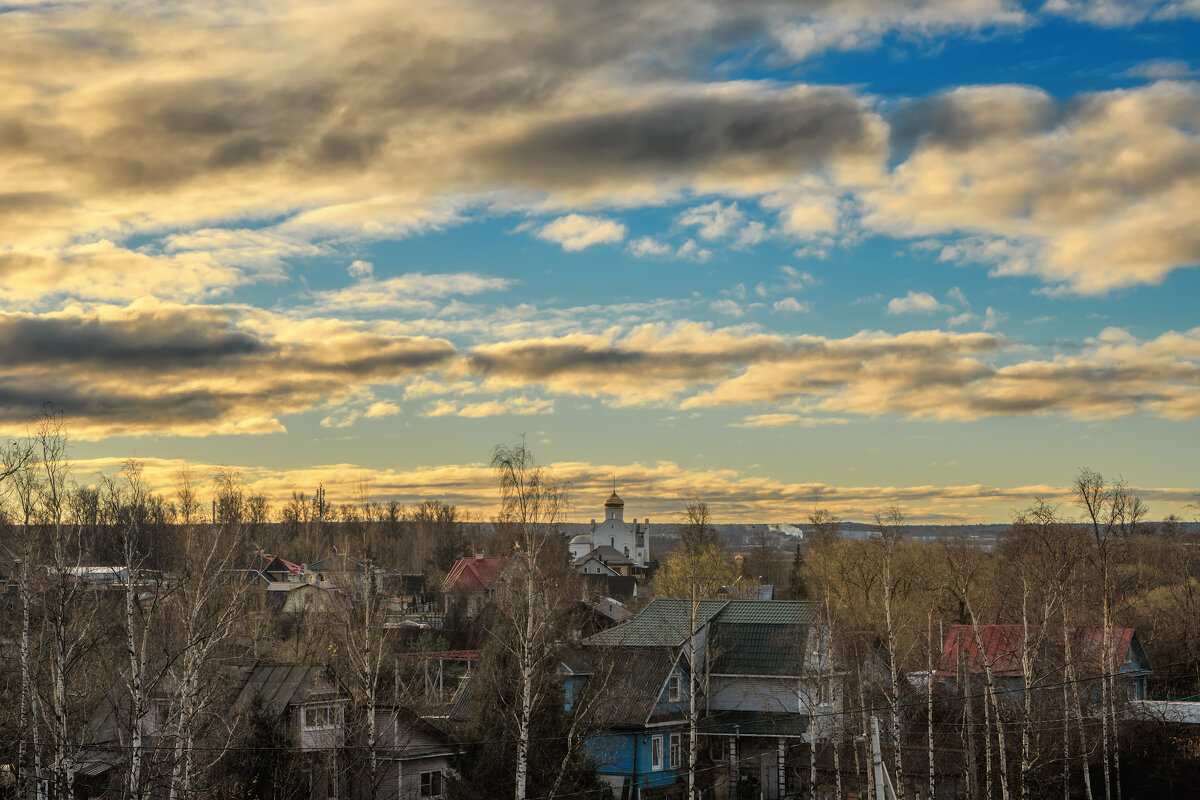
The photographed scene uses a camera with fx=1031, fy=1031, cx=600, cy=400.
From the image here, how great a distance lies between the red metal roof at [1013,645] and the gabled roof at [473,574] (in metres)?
45.6

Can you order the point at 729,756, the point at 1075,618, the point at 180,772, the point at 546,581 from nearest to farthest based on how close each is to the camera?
the point at 180,772, the point at 546,581, the point at 729,756, the point at 1075,618

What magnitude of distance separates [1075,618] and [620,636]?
81.7 ft

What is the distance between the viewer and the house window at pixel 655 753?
1715 inches

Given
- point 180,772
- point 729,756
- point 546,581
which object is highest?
point 546,581

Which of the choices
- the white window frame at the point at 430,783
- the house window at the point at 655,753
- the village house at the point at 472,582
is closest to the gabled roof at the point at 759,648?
the house window at the point at 655,753

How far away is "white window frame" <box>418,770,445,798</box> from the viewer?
37.9 m

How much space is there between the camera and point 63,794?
25.4m

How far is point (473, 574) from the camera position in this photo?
97.9 meters

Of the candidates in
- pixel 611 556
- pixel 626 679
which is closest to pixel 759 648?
pixel 626 679

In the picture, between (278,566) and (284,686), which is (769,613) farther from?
(278,566)

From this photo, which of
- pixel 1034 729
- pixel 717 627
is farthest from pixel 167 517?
pixel 1034 729

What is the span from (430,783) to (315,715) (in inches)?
196

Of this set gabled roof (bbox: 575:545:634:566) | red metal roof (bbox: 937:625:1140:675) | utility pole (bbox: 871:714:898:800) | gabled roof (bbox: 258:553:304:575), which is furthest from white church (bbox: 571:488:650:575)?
utility pole (bbox: 871:714:898:800)

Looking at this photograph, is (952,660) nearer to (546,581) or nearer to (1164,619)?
(1164,619)
